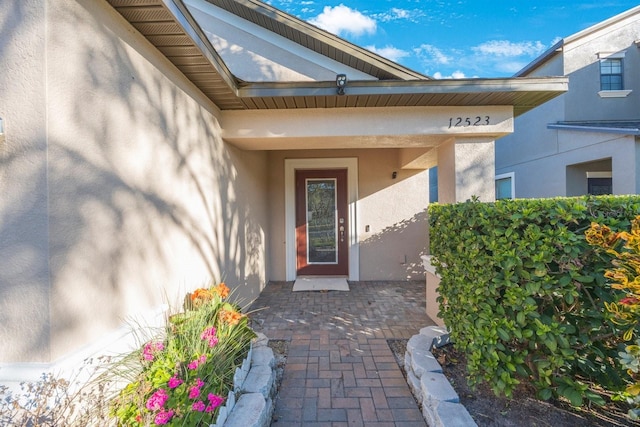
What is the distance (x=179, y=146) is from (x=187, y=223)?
2.52 feet

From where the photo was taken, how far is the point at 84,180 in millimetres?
1631

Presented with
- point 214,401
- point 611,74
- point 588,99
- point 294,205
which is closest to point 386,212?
point 294,205

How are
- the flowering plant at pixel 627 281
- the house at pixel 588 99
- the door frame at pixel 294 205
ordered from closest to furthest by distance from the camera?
the flowering plant at pixel 627 281 < the door frame at pixel 294 205 < the house at pixel 588 99

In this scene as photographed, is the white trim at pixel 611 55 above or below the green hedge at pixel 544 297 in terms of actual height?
above

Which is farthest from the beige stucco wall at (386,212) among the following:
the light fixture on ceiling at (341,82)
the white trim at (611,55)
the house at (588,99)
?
the white trim at (611,55)

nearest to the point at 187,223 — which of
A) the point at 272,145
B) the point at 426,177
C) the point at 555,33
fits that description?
the point at 272,145

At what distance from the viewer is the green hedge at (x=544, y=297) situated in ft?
5.44

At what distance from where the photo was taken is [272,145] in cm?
400

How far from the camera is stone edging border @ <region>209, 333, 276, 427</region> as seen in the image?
170cm

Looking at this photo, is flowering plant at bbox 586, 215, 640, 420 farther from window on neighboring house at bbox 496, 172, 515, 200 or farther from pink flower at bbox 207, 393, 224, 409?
window on neighboring house at bbox 496, 172, 515, 200

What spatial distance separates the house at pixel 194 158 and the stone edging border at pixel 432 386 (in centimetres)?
187

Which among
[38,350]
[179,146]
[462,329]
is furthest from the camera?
[179,146]

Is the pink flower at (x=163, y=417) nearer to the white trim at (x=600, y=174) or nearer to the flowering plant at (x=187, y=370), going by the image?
the flowering plant at (x=187, y=370)

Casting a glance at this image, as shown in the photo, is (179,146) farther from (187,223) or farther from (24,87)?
(24,87)
